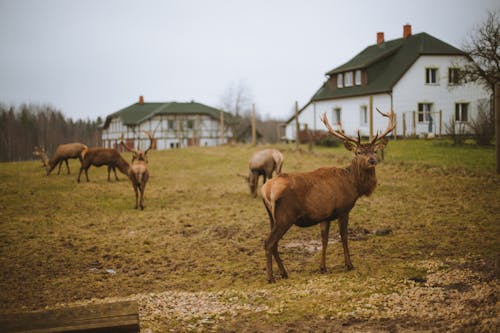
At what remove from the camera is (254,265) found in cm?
752

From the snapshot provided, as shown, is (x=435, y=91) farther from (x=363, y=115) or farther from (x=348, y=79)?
(x=348, y=79)

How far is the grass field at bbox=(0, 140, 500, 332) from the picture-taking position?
5.16 metres

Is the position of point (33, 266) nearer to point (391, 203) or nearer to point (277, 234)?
point (277, 234)

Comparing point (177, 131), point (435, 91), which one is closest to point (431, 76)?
point (435, 91)

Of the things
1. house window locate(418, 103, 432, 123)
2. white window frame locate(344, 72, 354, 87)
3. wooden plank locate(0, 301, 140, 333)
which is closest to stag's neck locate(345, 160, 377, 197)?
wooden plank locate(0, 301, 140, 333)

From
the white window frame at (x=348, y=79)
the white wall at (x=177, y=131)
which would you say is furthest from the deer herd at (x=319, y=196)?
the white wall at (x=177, y=131)

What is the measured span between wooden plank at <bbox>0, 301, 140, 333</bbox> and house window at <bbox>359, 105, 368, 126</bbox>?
3480 cm

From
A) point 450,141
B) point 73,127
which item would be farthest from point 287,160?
point 73,127

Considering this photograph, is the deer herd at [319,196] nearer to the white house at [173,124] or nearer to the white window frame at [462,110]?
the white window frame at [462,110]

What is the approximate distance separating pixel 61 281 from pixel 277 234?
3441 mm

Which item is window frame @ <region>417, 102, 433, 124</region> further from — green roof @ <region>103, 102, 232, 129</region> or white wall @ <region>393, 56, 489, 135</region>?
green roof @ <region>103, 102, 232, 129</region>

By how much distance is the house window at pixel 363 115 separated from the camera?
37406mm

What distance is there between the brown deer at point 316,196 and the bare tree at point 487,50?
65.6 feet

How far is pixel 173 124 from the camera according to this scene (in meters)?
59.1
